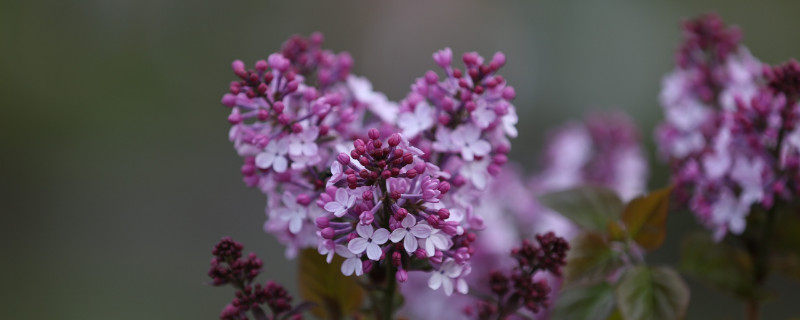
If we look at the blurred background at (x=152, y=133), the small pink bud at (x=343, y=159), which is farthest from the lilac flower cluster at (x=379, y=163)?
the blurred background at (x=152, y=133)

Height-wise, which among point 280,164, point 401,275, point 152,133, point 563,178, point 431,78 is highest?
point 152,133

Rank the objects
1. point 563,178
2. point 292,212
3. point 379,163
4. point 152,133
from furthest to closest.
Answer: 1. point 152,133
2. point 563,178
3. point 292,212
4. point 379,163

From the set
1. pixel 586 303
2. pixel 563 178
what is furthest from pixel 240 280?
pixel 563 178

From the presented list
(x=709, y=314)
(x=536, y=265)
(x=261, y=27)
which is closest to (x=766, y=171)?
(x=536, y=265)

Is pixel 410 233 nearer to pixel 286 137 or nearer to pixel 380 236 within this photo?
pixel 380 236

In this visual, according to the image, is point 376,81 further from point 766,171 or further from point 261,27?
point 766,171

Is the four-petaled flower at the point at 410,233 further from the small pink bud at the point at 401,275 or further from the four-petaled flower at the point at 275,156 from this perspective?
the four-petaled flower at the point at 275,156

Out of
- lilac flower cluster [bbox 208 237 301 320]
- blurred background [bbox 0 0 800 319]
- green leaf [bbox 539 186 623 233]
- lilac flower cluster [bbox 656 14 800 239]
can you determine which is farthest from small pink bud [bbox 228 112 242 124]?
blurred background [bbox 0 0 800 319]
